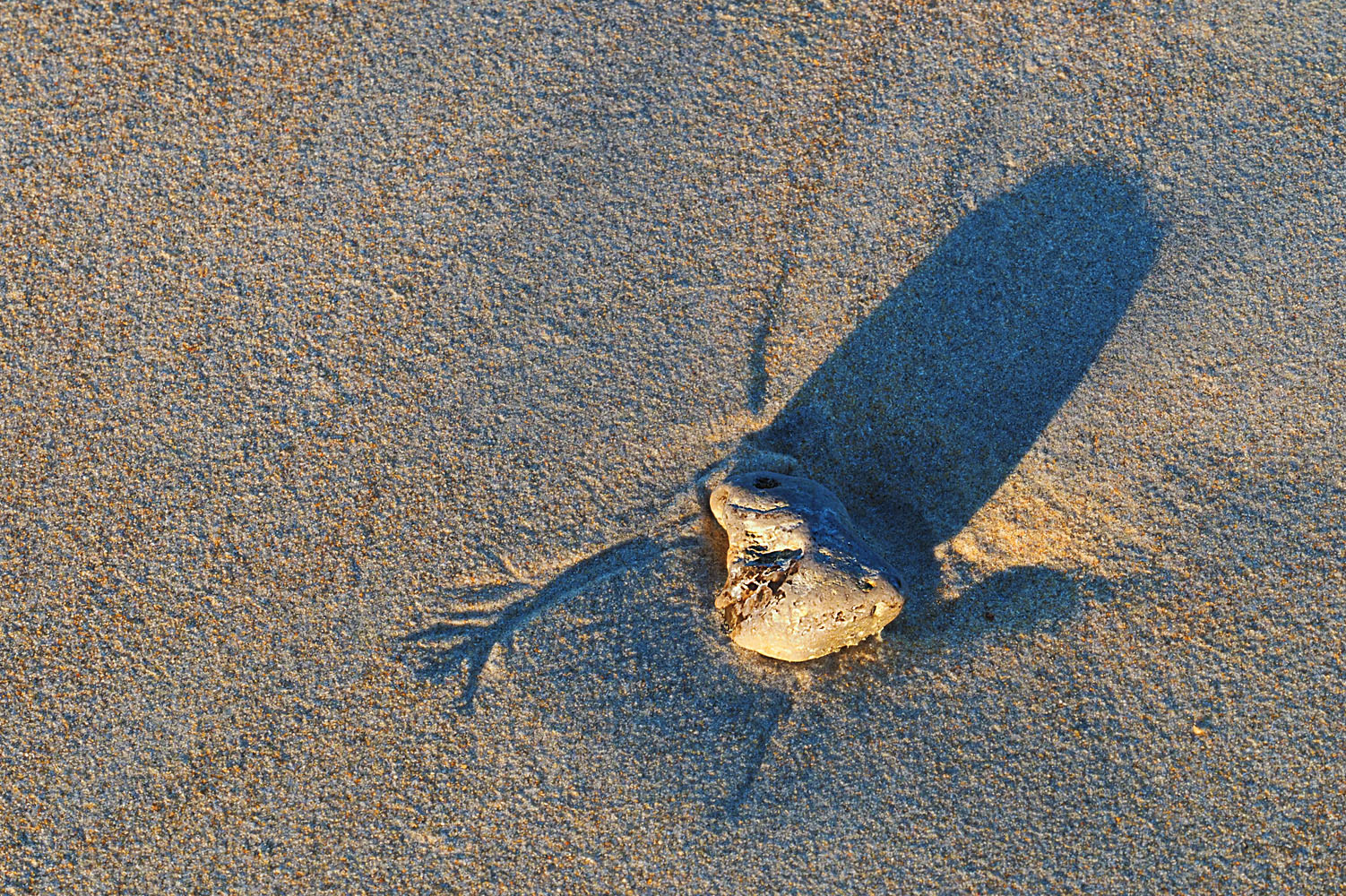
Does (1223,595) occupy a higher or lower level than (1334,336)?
lower

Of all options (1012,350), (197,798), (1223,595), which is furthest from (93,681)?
(1223,595)

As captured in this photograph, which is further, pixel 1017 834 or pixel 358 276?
pixel 358 276

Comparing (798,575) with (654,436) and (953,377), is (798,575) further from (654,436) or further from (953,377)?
(953,377)

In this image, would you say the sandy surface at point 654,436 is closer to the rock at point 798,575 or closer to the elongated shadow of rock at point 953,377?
the elongated shadow of rock at point 953,377

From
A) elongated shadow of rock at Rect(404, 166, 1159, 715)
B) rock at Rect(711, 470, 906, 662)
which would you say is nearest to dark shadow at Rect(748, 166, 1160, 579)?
elongated shadow of rock at Rect(404, 166, 1159, 715)

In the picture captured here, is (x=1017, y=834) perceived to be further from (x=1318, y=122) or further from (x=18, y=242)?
(x=18, y=242)

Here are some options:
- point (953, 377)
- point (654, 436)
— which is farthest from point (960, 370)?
A: point (654, 436)

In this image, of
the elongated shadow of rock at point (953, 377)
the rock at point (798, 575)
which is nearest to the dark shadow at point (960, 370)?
the elongated shadow of rock at point (953, 377)
